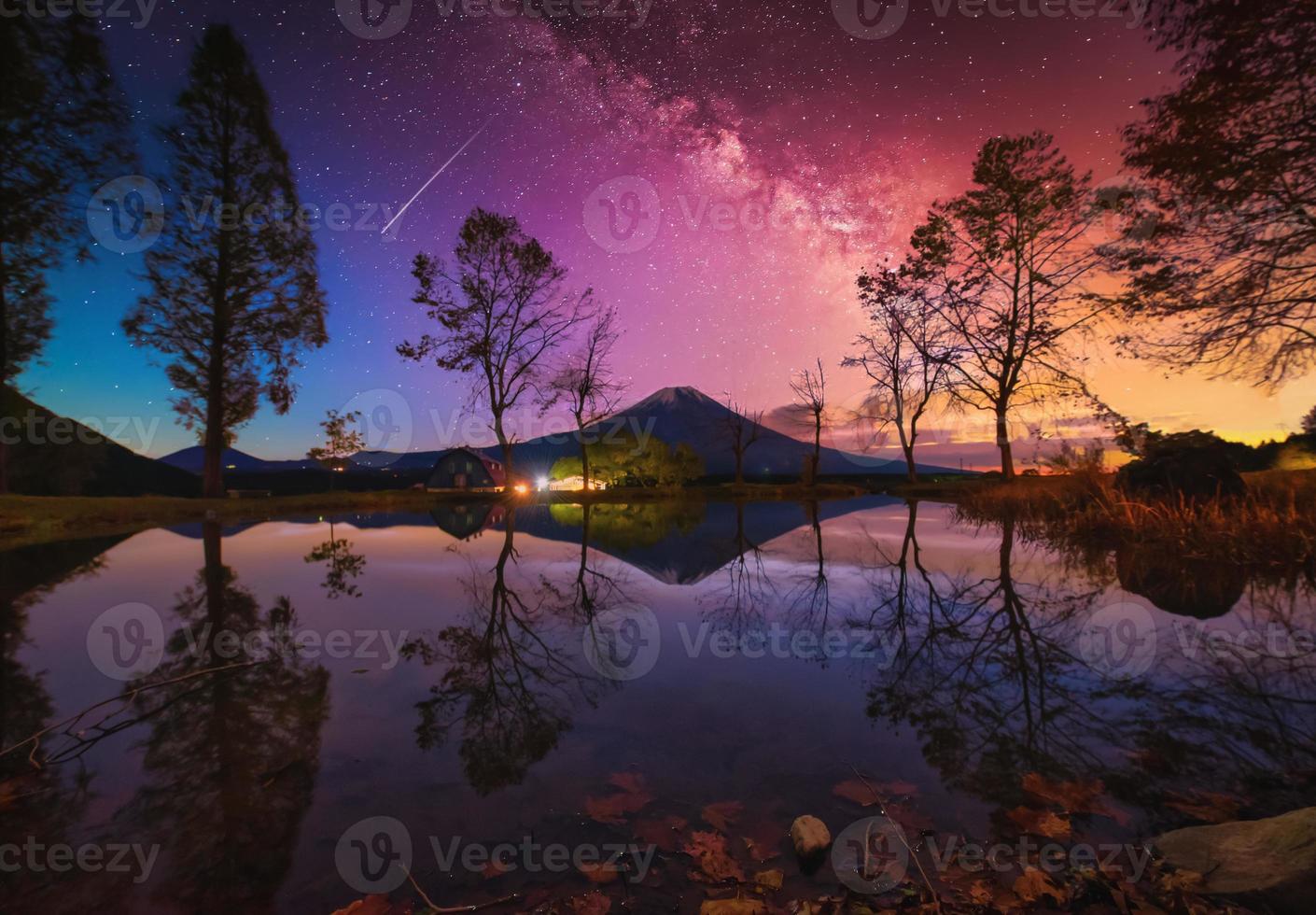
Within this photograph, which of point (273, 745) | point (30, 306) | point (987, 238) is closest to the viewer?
point (273, 745)

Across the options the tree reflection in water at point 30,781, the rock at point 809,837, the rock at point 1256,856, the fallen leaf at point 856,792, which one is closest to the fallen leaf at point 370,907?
the tree reflection in water at point 30,781

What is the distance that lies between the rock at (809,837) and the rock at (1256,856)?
4.25 ft

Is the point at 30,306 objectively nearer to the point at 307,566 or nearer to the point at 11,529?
the point at 11,529

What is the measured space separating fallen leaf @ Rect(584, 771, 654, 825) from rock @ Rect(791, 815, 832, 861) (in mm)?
749

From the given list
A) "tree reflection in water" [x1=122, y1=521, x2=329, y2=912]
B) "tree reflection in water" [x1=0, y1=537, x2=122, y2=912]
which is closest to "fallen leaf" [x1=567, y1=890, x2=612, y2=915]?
"tree reflection in water" [x1=122, y1=521, x2=329, y2=912]

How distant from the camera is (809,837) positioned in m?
2.11

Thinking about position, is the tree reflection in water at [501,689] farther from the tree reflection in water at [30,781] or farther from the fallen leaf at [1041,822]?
the fallen leaf at [1041,822]

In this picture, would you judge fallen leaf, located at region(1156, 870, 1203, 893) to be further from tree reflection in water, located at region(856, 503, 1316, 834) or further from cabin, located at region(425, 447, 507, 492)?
cabin, located at region(425, 447, 507, 492)

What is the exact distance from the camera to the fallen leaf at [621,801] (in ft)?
7.88

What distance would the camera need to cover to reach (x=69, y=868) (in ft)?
6.92

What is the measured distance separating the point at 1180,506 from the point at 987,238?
14.7m

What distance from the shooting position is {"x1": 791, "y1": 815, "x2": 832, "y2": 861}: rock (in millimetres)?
2066

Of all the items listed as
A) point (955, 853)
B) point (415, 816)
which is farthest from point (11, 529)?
point (955, 853)

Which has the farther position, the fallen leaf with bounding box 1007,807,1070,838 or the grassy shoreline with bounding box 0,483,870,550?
the grassy shoreline with bounding box 0,483,870,550
